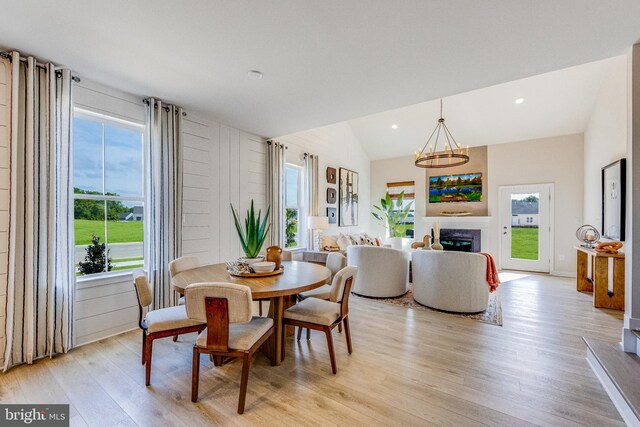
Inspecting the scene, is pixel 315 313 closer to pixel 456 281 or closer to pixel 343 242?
pixel 456 281

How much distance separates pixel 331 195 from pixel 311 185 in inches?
36.4

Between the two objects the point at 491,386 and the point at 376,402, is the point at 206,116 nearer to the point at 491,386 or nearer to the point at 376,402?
the point at 376,402

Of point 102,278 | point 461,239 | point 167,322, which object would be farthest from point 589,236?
point 102,278

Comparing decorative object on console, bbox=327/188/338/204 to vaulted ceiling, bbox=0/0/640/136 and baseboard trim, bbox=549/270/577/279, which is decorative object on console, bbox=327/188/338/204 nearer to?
vaulted ceiling, bbox=0/0/640/136

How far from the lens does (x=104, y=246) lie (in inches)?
117

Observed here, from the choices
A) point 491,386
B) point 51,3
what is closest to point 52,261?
point 51,3

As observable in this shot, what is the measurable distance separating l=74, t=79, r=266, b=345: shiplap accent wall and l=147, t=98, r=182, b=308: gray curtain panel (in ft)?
0.62

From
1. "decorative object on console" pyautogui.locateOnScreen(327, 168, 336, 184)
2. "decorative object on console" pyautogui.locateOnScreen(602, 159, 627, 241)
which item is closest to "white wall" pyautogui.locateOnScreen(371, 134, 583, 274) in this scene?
"decorative object on console" pyautogui.locateOnScreen(602, 159, 627, 241)

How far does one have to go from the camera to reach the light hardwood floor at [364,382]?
1.70 meters

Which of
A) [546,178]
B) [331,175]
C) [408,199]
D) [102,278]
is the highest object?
[331,175]

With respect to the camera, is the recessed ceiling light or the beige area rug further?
the beige area rug

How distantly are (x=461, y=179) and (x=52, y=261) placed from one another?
24.0 ft

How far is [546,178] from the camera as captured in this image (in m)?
5.86

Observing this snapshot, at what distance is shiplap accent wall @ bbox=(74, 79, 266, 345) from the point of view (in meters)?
2.77
